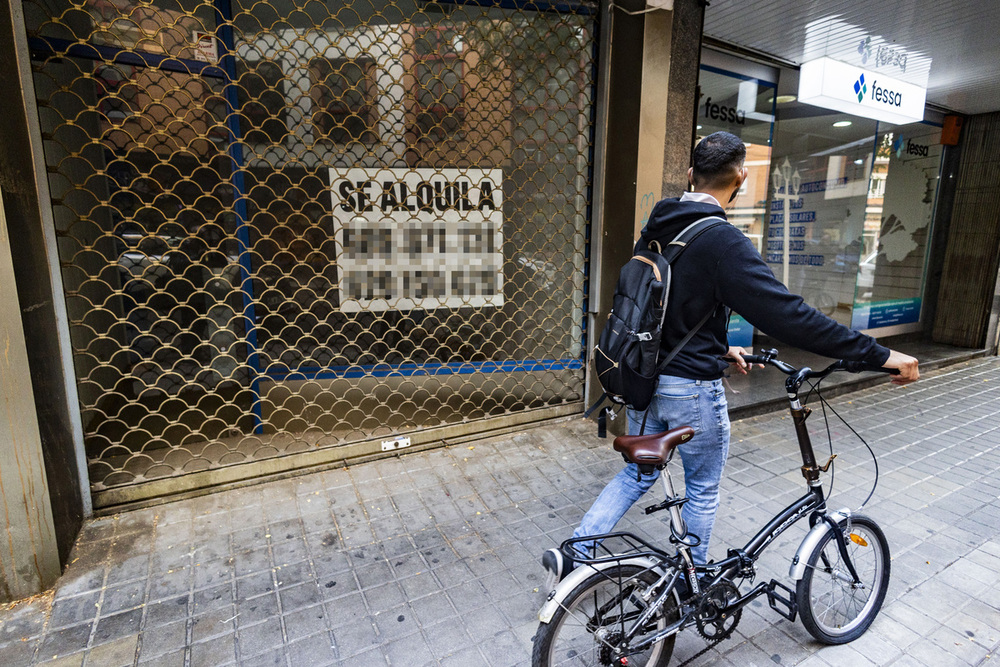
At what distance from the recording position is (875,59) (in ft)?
19.4

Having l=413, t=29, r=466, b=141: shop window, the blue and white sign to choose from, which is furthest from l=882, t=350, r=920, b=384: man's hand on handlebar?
the blue and white sign

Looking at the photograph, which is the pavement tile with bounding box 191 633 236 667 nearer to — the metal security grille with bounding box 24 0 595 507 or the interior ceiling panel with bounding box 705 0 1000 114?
the metal security grille with bounding box 24 0 595 507

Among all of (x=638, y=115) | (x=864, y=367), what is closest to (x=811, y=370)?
(x=864, y=367)

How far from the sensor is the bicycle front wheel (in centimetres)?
241

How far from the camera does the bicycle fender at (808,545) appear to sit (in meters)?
2.35

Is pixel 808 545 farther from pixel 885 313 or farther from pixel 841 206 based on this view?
pixel 885 313

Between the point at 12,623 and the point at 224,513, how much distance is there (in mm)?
1125

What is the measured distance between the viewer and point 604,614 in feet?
6.75

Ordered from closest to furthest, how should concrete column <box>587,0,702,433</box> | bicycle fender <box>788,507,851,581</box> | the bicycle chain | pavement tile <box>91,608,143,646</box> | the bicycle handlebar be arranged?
the bicycle handlebar
the bicycle chain
bicycle fender <box>788,507,851,581</box>
pavement tile <box>91,608,143,646</box>
concrete column <box>587,0,702,433</box>

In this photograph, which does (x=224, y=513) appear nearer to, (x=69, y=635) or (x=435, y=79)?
(x=69, y=635)

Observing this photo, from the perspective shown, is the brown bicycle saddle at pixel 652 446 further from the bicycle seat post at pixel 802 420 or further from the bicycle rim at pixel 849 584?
the bicycle rim at pixel 849 584

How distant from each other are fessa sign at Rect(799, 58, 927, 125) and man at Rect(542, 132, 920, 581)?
3.64 metres

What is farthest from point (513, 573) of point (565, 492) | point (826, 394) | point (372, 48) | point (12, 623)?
point (826, 394)

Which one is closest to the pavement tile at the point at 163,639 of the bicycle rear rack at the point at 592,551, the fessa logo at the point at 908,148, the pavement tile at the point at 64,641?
the pavement tile at the point at 64,641
